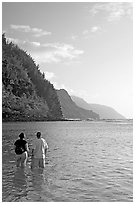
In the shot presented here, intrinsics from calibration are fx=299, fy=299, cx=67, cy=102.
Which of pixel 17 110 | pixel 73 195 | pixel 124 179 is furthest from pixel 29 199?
pixel 17 110

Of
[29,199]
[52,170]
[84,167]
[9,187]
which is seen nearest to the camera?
[29,199]

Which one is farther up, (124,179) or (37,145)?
(37,145)

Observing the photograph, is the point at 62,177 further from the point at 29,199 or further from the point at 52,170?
the point at 29,199

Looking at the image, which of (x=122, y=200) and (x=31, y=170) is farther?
(x=31, y=170)

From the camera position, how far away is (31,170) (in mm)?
18422

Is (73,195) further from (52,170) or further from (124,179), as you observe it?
(52,170)

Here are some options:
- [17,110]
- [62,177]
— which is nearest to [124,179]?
[62,177]

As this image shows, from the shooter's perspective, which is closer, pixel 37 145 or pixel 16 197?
pixel 16 197

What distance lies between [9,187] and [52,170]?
18.3ft

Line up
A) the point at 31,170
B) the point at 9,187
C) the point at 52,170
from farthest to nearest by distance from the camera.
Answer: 1. the point at 52,170
2. the point at 31,170
3. the point at 9,187

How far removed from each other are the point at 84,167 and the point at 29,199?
983 centimetres

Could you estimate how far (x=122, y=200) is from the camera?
1273 centimetres

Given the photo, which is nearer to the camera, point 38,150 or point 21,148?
point 21,148

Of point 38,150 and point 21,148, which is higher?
point 21,148
